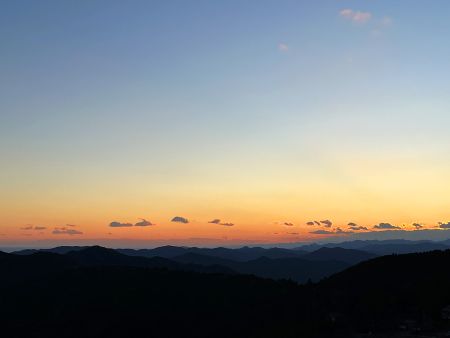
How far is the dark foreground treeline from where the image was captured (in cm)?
5772

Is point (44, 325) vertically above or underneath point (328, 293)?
underneath

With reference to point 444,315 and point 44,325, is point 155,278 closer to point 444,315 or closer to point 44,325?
point 44,325

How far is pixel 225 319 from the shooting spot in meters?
116

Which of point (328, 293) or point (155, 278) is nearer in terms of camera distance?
point (328, 293)

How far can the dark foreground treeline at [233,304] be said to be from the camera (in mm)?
57719

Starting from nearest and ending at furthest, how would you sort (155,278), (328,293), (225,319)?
(328,293) < (225,319) < (155,278)

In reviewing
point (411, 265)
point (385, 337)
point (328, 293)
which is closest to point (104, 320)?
point (328, 293)

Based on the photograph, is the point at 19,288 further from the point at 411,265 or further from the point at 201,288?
the point at 411,265

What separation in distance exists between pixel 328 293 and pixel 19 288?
147 metres

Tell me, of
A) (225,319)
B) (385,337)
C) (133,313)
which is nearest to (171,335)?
(225,319)

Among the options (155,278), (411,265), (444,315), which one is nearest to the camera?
(444,315)

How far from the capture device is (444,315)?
51.3 meters

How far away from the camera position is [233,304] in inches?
5453

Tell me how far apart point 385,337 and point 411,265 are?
54187 mm
